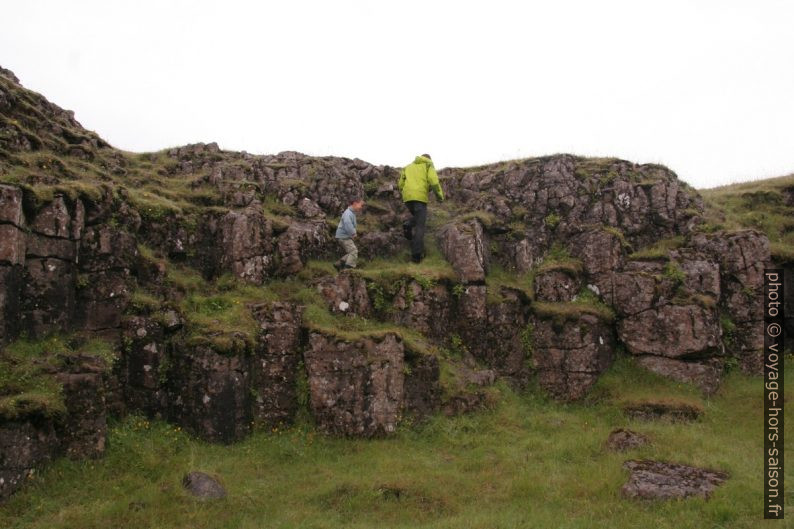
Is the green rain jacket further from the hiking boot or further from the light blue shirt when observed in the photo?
the light blue shirt

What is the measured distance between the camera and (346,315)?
17484 mm

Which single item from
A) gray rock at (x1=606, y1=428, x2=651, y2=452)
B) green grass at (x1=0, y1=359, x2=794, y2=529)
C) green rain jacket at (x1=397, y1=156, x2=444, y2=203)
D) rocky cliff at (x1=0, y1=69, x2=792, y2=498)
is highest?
green rain jacket at (x1=397, y1=156, x2=444, y2=203)

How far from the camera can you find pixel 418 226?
20672 mm

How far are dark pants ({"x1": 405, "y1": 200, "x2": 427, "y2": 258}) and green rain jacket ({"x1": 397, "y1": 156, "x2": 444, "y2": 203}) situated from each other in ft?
0.81

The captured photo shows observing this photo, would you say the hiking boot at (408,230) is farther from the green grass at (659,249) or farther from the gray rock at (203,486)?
the gray rock at (203,486)

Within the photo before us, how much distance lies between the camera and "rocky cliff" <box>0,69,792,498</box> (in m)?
14.1

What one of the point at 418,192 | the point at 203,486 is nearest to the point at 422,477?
the point at 203,486

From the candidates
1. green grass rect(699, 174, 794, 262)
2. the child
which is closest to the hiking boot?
the child

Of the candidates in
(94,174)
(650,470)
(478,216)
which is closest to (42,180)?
(94,174)

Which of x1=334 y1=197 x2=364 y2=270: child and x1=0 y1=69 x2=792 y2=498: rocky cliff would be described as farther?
x1=334 y1=197 x2=364 y2=270: child

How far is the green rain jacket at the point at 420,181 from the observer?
2056 centimetres

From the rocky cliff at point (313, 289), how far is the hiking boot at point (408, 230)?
0.64m

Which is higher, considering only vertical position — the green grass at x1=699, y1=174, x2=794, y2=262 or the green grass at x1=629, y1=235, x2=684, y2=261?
the green grass at x1=699, y1=174, x2=794, y2=262

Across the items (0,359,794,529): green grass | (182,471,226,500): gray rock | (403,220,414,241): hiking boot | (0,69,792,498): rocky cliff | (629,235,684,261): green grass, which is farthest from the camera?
(403,220,414,241): hiking boot
